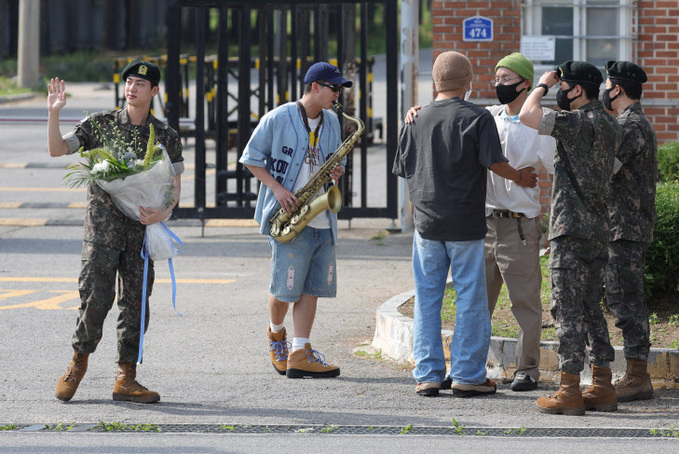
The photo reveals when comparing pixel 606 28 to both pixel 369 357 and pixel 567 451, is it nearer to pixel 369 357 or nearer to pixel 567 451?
pixel 369 357

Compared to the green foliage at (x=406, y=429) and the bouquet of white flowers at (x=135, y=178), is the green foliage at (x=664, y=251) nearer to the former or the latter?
the green foliage at (x=406, y=429)

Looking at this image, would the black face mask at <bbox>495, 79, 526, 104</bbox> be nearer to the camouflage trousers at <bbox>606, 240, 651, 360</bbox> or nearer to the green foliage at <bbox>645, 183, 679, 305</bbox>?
the camouflage trousers at <bbox>606, 240, 651, 360</bbox>

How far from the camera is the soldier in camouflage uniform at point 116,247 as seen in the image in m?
6.38

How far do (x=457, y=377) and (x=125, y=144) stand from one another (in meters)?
2.25

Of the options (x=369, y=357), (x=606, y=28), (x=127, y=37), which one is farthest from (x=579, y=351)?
(x=127, y=37)

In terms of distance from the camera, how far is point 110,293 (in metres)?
6.43

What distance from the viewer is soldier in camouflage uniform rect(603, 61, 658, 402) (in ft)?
21.2

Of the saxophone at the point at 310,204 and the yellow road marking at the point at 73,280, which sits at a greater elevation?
the saxophone at the point at 310,204

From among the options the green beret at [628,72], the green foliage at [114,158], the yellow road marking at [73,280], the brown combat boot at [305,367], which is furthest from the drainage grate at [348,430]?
the yellow road marking at [73,280]

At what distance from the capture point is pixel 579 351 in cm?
615

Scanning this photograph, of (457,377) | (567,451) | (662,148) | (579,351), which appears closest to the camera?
(567,451)

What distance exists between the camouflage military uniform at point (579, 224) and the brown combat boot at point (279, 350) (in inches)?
71.2

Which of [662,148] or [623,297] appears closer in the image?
[623,297]

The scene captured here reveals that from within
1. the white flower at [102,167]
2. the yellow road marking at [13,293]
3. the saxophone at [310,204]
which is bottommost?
the yellow road marking at [13,293]
